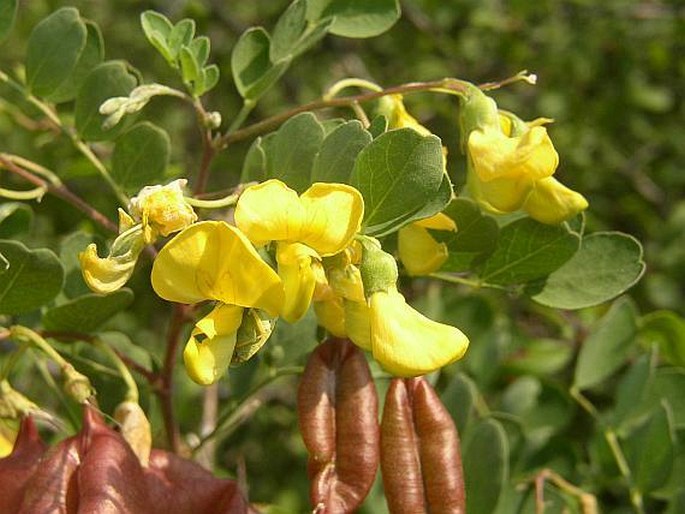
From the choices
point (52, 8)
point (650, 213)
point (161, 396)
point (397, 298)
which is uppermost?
point (397, 298)

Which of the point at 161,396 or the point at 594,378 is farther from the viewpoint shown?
the point at 594,378

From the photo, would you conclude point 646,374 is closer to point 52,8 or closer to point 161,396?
point 161,396

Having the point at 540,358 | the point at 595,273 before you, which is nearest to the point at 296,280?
the point at 595,273

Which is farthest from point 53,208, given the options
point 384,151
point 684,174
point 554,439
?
point 684,174

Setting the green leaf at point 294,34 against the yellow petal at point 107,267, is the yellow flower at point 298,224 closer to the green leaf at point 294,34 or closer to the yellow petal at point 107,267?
the yellow petal at point 107,267

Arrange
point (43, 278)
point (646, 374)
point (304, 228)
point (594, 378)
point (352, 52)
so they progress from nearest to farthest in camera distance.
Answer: point (304, 228), point (43, 278), point (646, 374), point (594, 378), point (352, 52)

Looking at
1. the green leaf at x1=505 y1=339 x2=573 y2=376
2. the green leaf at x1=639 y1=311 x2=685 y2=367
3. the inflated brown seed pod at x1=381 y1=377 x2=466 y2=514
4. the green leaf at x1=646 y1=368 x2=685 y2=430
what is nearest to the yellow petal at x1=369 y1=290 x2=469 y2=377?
the inflated brown seed pod at x1=381 y1=377 x2=466 y2=514

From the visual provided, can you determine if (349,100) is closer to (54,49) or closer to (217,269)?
(217,269)

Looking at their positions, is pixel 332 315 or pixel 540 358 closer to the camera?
pixel 332 315
